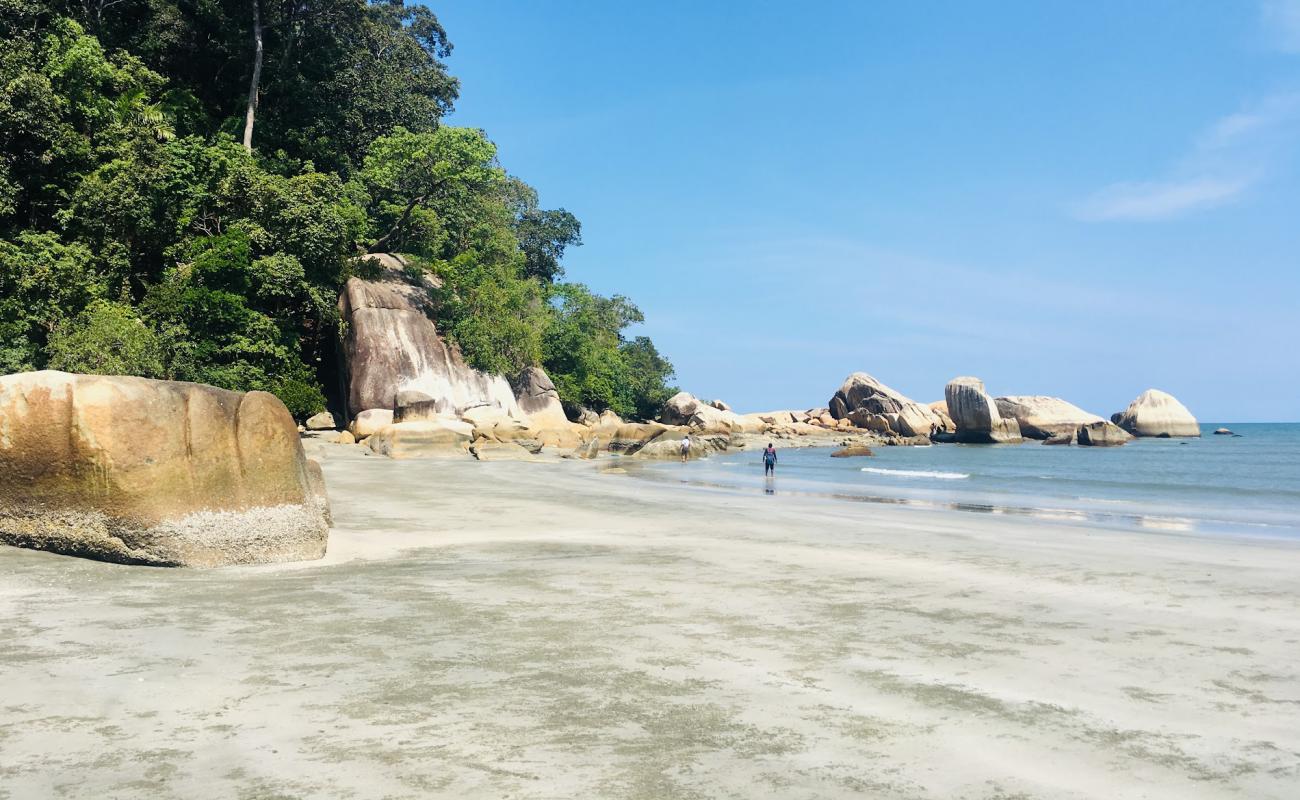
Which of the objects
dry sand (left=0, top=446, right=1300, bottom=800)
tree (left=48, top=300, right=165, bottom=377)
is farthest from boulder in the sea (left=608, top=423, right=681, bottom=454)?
dry sand (left=0, top=446, right=1300, bottom=800)

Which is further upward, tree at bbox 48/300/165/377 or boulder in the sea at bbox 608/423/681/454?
tree at bbox 48/300/165/377

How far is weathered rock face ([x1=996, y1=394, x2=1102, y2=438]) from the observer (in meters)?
89.4

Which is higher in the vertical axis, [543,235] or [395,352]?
[543,235]

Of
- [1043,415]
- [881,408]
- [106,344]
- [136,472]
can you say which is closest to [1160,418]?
[1043,415]

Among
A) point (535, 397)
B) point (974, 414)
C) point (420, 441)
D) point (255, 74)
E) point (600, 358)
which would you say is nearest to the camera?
point (420, 441)

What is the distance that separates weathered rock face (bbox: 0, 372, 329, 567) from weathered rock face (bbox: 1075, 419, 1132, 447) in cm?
8513

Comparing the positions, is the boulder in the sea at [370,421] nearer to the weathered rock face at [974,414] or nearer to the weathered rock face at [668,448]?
the weathered rock face at [668,448]

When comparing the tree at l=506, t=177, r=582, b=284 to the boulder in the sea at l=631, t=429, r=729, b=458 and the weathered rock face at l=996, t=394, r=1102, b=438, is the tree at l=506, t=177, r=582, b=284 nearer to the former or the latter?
the boulder in the sea at l=631, t=429, r=729, b=458

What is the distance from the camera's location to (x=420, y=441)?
34.9m

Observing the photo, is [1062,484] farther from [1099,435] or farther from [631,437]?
[1099,435]

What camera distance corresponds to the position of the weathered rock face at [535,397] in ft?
162

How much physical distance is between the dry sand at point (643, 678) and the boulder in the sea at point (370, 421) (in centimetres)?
2730

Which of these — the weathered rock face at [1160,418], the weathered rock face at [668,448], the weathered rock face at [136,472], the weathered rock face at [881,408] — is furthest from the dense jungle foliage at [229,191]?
the weathered rock face at [1160,418]

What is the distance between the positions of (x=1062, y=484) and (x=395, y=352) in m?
29.3
